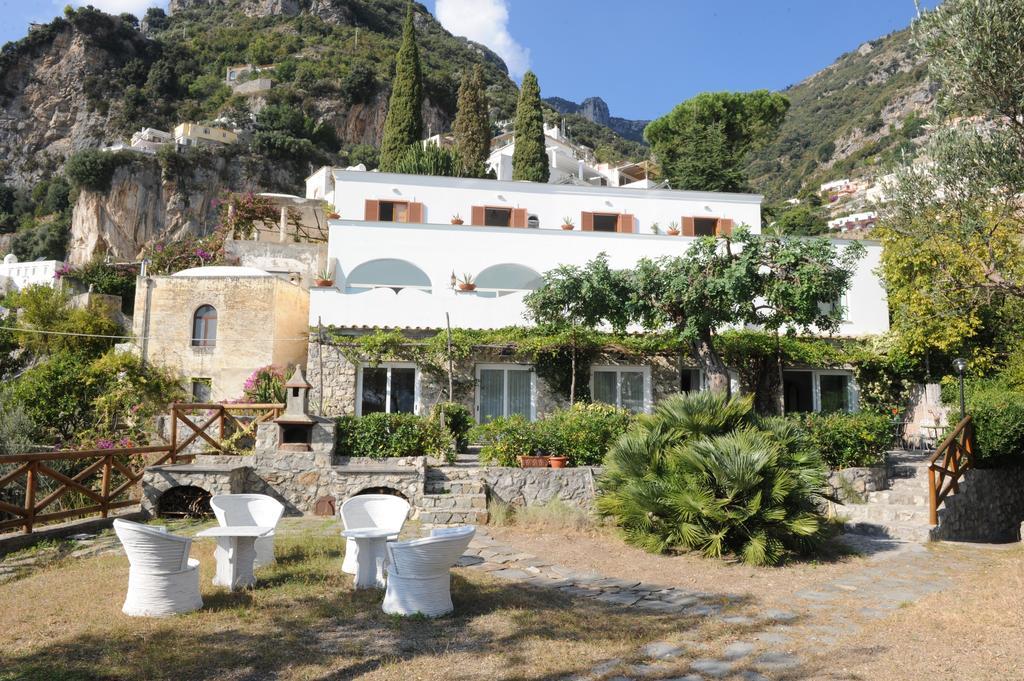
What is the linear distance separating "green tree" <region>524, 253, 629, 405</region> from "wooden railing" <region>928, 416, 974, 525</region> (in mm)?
6497

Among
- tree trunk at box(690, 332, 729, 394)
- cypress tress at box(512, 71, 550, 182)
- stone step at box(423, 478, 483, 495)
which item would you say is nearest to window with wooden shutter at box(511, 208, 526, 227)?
tree trunk at box(690, 332, 729, 394)

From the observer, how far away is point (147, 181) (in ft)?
164

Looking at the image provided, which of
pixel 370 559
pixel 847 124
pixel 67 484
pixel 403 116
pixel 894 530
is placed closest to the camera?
pixel 370 559

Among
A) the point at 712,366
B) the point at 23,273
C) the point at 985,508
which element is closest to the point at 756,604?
the point at 712,366

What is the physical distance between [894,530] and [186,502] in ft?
39.9

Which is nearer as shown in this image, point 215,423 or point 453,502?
point 453,502

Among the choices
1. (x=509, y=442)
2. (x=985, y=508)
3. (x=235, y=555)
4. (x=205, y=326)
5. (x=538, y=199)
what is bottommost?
(x=985, y=508)

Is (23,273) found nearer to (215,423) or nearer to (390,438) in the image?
(215,423)

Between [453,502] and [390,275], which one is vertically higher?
[390,275]

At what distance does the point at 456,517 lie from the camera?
37.0ft

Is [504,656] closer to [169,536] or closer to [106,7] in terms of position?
[169,536]

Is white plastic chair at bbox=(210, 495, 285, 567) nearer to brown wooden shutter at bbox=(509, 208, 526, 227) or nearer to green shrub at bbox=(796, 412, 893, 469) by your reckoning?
green shrub at bbox=(796, 412, 893, 469)

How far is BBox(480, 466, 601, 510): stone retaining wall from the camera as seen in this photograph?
12406 millimetres

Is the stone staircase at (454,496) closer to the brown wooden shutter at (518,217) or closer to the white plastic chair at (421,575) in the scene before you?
the white plastic chair at (421,575)
